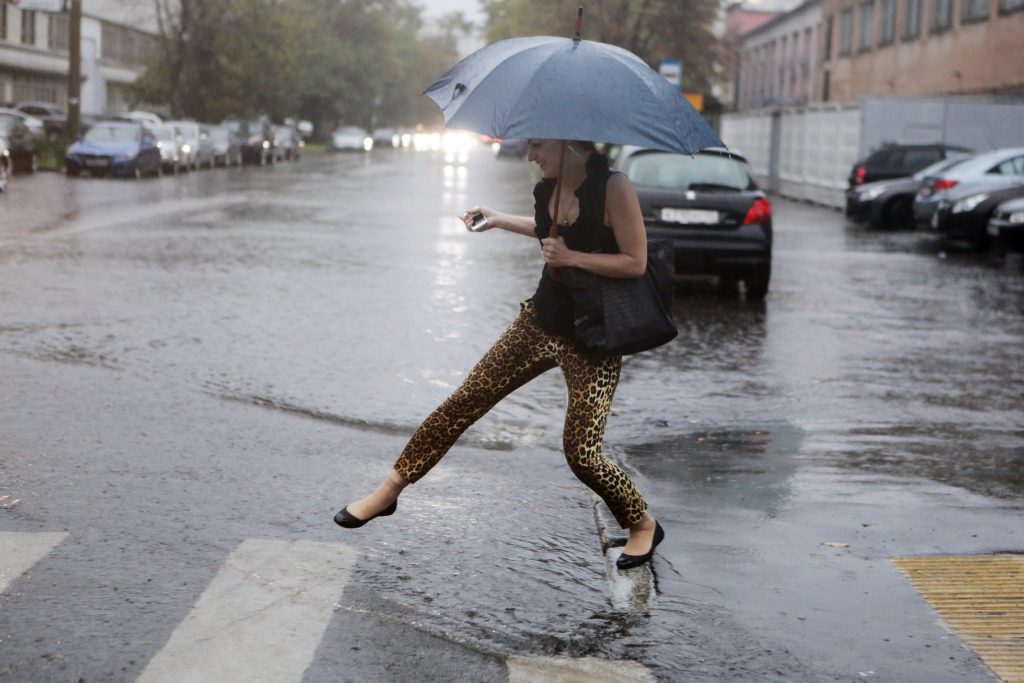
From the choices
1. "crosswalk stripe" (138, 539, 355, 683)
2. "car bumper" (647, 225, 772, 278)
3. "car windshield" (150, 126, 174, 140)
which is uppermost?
"car windshield" (150, 126, 174, 140)

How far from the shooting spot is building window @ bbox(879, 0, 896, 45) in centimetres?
5169

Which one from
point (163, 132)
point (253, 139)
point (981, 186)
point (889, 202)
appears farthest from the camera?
point (253, 139)

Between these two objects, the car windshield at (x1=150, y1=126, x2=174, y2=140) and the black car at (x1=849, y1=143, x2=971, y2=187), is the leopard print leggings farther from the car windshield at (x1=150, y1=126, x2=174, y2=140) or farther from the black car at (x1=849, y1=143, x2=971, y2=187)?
the car windshield at (x1=150, y1=126, x2=174, y2=140)

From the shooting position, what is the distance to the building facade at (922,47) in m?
40.3

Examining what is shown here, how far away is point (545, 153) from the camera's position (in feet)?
17.0

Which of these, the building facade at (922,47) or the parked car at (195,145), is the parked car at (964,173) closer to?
the building facade at (922,47)

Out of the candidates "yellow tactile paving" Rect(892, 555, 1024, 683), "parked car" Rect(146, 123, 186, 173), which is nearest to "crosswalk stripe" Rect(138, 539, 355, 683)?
"yellow tactile paving" Rect(892, 555, 1024, 683)

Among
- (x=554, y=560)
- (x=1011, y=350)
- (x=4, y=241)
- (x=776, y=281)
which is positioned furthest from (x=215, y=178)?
(x=554, y=560)

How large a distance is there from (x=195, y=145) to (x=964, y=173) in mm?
29340

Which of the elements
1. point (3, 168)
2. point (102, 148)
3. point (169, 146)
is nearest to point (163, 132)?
point (169, 146)

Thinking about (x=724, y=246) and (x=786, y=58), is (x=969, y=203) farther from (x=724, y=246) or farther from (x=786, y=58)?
(x=786, y=58)

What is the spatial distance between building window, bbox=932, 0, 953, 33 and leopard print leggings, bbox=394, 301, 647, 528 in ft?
140

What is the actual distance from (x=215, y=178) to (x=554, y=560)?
38.4 meters

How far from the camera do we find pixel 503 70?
517 centimetres
